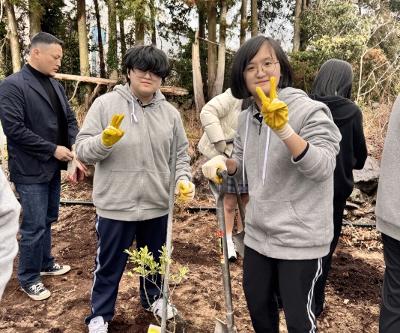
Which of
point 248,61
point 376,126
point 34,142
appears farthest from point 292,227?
point 376,126

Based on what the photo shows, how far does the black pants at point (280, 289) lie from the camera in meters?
1.72

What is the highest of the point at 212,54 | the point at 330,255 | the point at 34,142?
the point at 212,54

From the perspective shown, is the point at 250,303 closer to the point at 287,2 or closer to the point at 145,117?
the point at 145,117

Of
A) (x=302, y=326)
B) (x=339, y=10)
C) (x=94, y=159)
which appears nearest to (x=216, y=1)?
(x=339, y=10)

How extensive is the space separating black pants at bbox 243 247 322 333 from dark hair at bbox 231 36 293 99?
818 millimetres

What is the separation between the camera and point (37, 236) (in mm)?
2877

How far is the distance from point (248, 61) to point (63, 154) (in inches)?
67.9

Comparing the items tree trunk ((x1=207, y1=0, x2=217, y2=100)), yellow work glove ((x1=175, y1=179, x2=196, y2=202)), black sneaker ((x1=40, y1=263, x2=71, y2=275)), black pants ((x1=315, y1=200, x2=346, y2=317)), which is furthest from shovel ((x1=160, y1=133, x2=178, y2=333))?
tree trunk ((x1=207, y1=0, x2=217, y2=100))

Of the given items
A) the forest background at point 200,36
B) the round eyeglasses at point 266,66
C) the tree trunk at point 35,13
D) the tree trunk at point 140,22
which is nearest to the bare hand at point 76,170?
the round eyeglasses at point 266,66

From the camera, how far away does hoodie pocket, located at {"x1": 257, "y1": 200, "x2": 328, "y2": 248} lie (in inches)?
66.0

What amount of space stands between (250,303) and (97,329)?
1.07 meters

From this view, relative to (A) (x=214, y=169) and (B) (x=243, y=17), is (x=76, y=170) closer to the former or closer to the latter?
(A) (x=214, y=169)

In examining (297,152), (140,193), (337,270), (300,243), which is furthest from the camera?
(337,270)

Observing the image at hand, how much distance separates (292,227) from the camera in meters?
1.68
